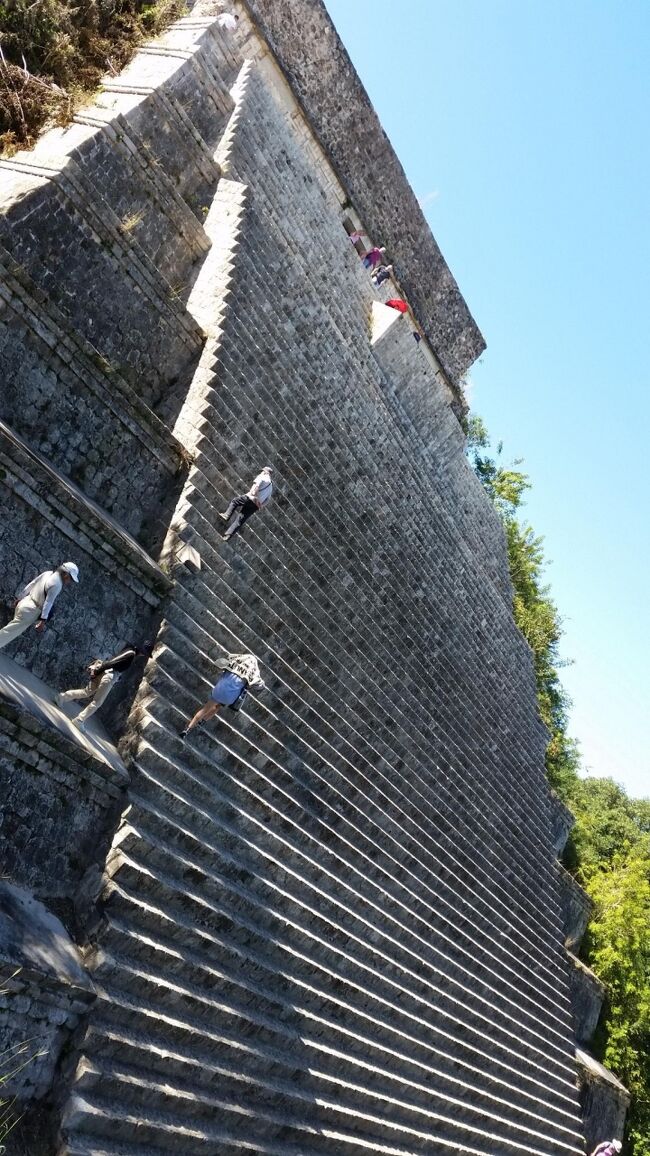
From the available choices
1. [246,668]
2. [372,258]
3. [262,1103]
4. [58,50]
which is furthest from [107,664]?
[372,258]

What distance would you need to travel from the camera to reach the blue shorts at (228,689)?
20.8 ft

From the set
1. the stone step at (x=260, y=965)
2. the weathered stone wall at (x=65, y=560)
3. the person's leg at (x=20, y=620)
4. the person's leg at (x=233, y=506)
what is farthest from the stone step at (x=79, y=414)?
the stone step at (x=260, y=965)

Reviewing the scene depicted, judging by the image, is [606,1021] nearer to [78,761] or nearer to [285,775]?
[285,775]

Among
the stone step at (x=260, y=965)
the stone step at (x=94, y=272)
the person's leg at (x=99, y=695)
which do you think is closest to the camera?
the stone step at (x=260, y=965)

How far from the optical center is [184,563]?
7.25 meters

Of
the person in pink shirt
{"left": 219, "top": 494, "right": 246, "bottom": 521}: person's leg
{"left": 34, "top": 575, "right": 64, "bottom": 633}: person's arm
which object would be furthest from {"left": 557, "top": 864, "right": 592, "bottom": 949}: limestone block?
{"left": 34, "top": 575, "right": 64, "bottom": 633}: person's arm

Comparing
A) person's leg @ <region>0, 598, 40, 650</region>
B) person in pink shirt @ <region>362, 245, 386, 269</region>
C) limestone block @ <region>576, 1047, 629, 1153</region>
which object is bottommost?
limestone block @ <region>576, 1047, 629, 1153</region>

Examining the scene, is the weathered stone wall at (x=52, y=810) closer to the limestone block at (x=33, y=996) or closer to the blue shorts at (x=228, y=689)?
the limestone block at (x=33, y=996)

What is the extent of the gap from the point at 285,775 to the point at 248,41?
38.6 ft

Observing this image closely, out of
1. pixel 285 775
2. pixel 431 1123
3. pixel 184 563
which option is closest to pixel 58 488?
pixel 184 563

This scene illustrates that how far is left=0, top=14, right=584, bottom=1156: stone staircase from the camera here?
545 centimetres

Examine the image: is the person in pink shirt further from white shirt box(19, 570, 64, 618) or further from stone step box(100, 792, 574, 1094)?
white shirt box(19, 570, 64, 618)

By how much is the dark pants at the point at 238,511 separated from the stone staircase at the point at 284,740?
0.14 metres

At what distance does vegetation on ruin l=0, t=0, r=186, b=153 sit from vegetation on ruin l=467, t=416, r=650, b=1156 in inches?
518
